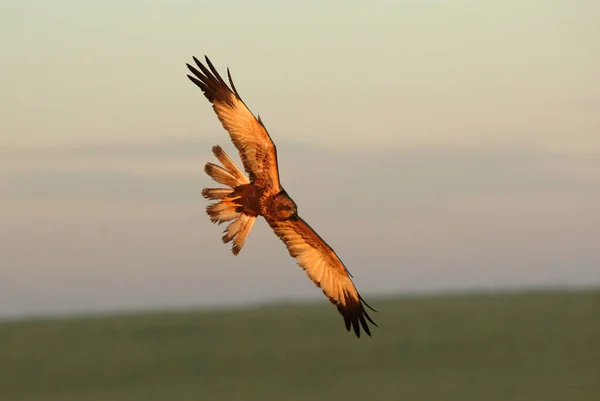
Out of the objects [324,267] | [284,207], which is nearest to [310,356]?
[324,267]

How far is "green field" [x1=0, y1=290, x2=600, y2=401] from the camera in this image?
115 ft

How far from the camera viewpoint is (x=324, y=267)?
10.8 m

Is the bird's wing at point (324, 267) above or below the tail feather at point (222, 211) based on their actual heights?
below

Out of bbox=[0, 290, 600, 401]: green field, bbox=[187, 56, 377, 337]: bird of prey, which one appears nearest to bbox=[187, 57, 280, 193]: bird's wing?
bbox=[187, 56, 377, 337]: bird of prey


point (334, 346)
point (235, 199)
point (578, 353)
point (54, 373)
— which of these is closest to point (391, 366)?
point (334, 346)

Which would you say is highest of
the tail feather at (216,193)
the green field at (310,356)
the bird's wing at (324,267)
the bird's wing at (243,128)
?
the bird's wing at (243,128)

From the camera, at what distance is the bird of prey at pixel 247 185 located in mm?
9547

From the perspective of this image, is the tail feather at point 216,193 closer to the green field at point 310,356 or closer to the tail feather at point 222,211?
the tail feather at point 222,211

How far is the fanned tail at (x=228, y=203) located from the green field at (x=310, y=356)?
74.6 feet

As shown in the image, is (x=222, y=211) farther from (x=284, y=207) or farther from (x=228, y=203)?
(x=284, y=207)

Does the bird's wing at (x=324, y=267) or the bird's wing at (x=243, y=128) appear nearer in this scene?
the bird's wing at (x=243, y=128)

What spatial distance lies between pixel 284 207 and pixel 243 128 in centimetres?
89

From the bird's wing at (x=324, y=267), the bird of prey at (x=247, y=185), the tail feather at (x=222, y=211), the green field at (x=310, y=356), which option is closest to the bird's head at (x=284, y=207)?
the bird of prey at (x=247, y=185)

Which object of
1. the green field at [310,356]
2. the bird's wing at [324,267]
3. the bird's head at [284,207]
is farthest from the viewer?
the green field at [310,356]
